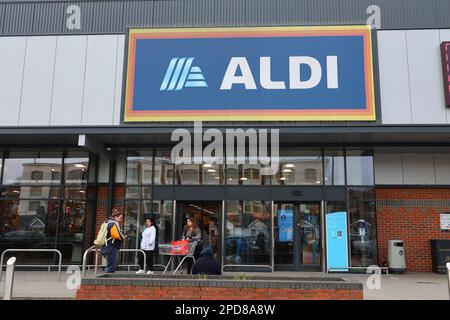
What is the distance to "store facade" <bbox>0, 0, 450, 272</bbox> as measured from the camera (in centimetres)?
1266

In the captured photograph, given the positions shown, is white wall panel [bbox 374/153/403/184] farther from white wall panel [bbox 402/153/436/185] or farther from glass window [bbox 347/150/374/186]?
glass window [bbox 347/150/374/186]

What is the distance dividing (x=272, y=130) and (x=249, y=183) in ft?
8.01

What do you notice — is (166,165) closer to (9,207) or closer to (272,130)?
(272,130)

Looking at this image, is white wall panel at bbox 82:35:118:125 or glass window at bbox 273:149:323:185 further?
glass window at bbox 273:149:323:185

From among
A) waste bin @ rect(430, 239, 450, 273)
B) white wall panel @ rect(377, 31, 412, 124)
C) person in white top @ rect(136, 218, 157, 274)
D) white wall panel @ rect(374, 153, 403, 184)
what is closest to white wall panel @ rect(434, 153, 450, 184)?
white wall panel @ rect(374, 153, 403, 184)

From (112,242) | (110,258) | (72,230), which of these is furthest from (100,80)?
(110,258)

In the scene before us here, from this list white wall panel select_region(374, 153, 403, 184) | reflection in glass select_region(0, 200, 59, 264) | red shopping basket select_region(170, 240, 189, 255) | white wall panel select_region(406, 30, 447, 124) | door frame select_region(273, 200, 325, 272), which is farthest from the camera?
white wall panel select_region(374, 153, 403, 184)

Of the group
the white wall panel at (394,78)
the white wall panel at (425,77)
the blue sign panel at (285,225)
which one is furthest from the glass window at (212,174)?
the white wall panel at (425,77)

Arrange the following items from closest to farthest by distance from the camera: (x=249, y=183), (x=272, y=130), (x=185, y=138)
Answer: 1. (x=272, y=130)
2. (x=185, y=138)
3. (x=249, y=183)

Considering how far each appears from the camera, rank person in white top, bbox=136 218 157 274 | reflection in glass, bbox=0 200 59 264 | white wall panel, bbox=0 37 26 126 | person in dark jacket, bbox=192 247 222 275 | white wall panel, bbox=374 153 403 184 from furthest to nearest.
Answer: white wall panel, bbox=374 153 403 184 → reflection in glass, bbox=0 200 59 264 → white wall panel, bbox=0 37 26 126 → person in white top, bbox=136 218 157 274 → person in dark jacket, bbox=192 247 222 275

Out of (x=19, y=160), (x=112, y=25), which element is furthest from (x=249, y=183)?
(x=19, y=160)

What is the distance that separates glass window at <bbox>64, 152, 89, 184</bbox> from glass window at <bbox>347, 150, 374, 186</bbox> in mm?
8817

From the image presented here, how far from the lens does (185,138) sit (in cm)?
1341

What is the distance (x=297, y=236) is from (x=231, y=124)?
437 centimetres
